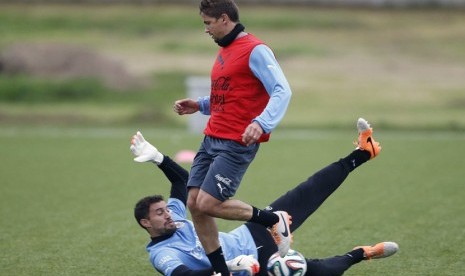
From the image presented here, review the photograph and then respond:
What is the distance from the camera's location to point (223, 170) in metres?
6.82

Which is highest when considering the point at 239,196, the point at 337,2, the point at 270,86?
the point at 270,86

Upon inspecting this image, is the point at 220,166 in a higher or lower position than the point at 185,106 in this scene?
lower

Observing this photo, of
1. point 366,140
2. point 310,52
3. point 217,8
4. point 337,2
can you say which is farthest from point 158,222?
point 337,2

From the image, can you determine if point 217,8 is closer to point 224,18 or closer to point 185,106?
point 224,18

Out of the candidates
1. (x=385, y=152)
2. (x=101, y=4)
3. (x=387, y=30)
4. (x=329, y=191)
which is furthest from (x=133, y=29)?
(x=329, y=191)

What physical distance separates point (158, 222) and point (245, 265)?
86cm

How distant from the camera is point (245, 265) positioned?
267 inches

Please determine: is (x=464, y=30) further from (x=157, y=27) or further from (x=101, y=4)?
(x=101, y=4)

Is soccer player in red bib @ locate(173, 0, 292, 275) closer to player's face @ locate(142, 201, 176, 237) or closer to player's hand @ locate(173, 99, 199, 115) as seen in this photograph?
player's face @ locate(142, 201, 176, 237)

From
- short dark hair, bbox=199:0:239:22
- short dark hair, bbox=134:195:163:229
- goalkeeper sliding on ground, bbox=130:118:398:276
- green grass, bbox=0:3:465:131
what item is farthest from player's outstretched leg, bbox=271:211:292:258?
green grass, bbox=0:3:465:131

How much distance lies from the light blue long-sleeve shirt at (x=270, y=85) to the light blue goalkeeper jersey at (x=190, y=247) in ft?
3.56

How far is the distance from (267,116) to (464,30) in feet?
97.6

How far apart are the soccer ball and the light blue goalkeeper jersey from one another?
1.03 feet

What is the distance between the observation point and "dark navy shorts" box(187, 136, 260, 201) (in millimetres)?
6789
